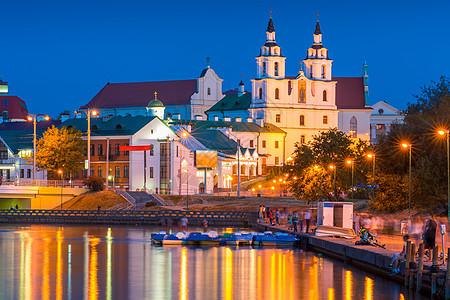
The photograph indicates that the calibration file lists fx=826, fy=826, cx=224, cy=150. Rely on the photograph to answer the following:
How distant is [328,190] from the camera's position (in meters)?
84.2

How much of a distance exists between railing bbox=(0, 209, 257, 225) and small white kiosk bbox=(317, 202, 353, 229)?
26110 mm

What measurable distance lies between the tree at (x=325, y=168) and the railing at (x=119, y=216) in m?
6.66

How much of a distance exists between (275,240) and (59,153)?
53.7 meters

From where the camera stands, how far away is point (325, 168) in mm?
84562

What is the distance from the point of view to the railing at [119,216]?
269ft

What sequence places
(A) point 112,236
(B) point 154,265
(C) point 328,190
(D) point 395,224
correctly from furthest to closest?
1. (C) point 328,190
2. (A) point 112,236
3. (D) point 395,224
4. (B) point 154,265

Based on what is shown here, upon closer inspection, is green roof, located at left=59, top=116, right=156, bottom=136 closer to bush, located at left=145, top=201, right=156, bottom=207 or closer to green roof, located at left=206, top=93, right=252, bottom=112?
bush, located at left=145, top=201, right=156, bottom=207

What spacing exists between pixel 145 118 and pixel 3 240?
54.5 m

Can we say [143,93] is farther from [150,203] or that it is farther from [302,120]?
[150,203]

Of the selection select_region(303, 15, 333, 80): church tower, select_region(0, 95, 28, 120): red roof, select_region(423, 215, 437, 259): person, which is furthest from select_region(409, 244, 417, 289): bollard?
select_region(0, 95, 28, 120): red roof

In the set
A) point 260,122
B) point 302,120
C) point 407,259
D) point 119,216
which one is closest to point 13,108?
point 260,122

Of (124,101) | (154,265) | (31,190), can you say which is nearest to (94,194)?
(31,190)

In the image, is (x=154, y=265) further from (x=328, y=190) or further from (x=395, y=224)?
(x=328, y=190)

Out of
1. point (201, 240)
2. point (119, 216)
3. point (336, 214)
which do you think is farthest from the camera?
point (119, 216)
